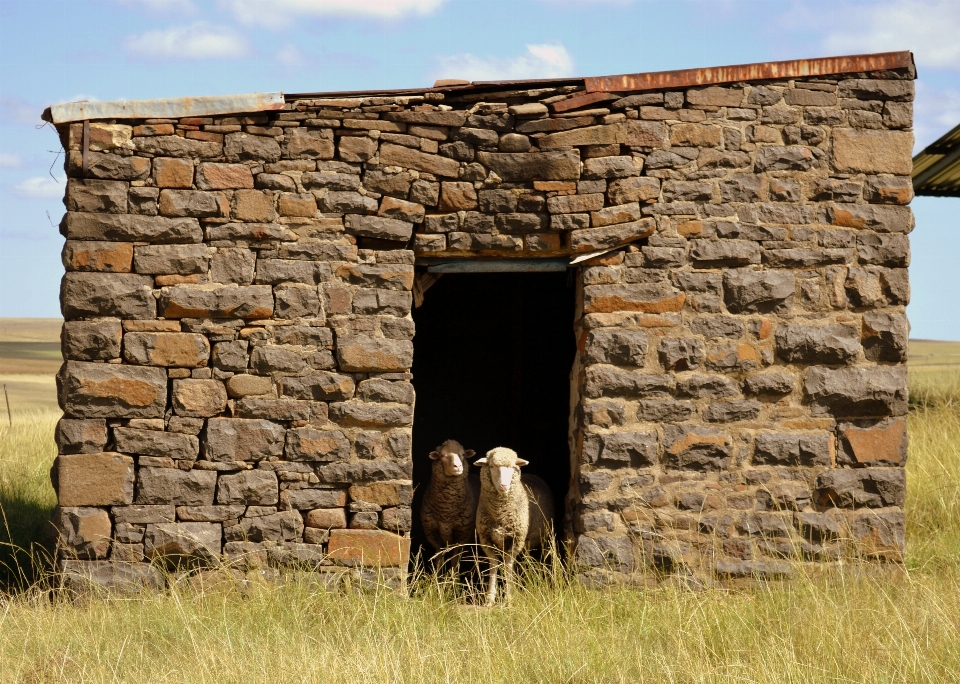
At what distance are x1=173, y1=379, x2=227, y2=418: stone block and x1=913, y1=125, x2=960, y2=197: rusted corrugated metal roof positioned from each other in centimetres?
894

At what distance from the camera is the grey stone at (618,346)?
5.92m

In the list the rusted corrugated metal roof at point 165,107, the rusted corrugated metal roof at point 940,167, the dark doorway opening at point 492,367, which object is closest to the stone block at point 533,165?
the rusted corrugated metal roof at point 165,107

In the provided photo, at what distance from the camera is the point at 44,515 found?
25.6ft

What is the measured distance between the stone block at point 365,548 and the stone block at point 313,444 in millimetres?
473

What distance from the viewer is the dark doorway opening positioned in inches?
374

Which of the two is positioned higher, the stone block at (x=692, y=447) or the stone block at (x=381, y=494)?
the stone block at (x=692, y=447)

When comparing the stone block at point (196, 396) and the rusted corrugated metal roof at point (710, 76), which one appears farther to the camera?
the rusted corrugated metal roof at point (710, 76)

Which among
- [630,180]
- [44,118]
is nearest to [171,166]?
[44,118]

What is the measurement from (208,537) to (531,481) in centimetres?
240

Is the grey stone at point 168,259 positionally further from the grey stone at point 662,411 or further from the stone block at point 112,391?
the grey stone at point 662,411

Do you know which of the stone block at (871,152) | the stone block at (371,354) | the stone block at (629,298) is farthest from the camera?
the stone block at (871,152)

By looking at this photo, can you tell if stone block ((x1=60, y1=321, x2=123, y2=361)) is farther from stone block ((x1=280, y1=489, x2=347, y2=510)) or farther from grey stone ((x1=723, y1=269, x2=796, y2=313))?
grey stone ((x1=723, y1=269, x2=796, y2=313))

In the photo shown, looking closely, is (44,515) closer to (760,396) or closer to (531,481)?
(531,481)

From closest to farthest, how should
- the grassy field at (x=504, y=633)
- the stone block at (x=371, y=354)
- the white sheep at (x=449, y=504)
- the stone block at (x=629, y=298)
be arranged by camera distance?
the grassy field at (x=504, y=633) < the stone block at (x=371, y=354) < the stone block at (x=629, y=298) < the white sheep at (x=449, y=504)
